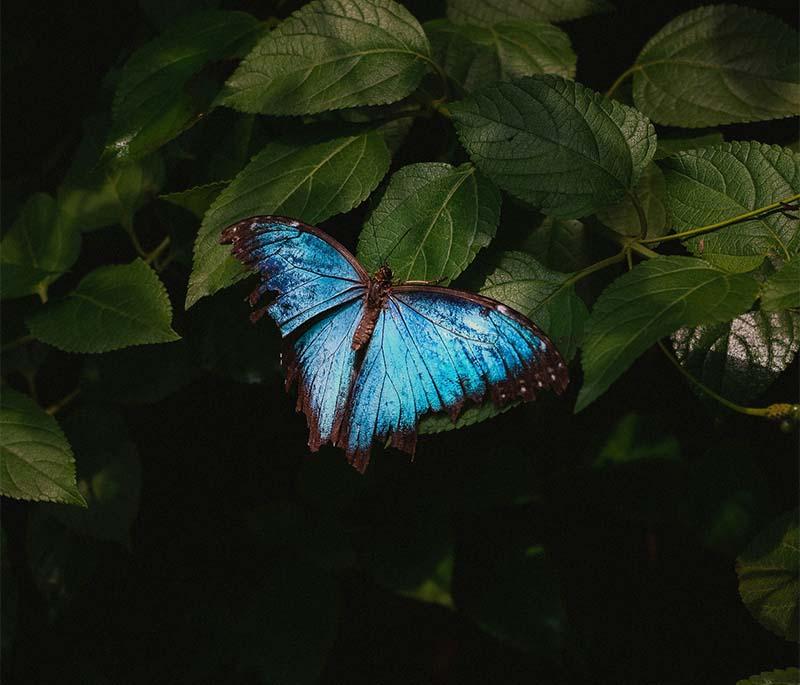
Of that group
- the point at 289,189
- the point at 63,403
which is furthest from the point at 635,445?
the point at 63,403

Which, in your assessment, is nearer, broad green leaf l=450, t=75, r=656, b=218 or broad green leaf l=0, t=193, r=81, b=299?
broad green leaf l=450, t=75, r=656, b=218

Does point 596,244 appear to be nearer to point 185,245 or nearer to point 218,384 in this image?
point 185,245

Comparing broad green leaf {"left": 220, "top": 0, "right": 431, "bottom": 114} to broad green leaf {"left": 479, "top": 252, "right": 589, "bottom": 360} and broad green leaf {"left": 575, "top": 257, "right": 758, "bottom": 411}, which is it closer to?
broad green leaf {"left": 479, "top": 252, "right": 589, "bottom": 360}

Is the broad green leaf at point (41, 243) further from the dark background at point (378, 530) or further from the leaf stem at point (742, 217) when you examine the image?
the leaf stem at point (742, 217)

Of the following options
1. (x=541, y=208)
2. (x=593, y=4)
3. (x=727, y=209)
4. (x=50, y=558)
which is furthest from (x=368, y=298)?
(x=50, y=558)

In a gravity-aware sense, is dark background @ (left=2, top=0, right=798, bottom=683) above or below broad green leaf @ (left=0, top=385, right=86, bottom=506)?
below

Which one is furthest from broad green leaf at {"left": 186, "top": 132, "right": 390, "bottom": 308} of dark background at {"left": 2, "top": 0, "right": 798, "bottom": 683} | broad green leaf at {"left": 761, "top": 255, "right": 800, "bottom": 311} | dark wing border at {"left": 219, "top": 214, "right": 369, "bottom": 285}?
broad green leaf at {"left": 761, "top": 255, "right": 800, "bottom": 311}

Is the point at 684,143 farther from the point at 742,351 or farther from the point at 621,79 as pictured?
the point at 742,351

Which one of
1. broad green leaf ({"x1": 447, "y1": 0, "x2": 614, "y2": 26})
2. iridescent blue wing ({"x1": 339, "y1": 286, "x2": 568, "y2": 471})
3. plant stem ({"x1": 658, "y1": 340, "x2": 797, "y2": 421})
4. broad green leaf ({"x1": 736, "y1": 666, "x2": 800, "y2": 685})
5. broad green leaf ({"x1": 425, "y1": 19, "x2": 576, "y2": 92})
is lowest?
broad green leaf ({"x1": 736, "y1": 666, "x2": 800, "y2": 685})
